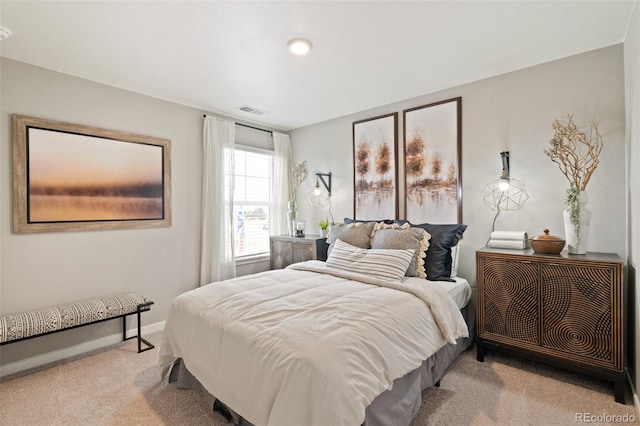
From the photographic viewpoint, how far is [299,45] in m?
2.34

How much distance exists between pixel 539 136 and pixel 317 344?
8.66 ft

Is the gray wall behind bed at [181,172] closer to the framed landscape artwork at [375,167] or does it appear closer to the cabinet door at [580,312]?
the framed landscape artwork at [375,167]

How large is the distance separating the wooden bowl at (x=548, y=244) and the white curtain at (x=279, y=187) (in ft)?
10.3

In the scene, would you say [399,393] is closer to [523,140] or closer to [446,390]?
[446,390]

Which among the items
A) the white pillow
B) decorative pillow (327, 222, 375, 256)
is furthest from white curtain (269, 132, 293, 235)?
the white pillow

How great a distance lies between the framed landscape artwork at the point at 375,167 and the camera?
12.1 feet

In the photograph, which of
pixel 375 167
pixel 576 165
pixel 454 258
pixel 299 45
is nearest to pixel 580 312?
pixel 454 258

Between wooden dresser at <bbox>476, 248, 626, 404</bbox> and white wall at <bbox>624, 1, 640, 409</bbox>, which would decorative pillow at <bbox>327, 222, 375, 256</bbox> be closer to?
wooden dresser at <bbox>476, 248, 626, 404</bbox>

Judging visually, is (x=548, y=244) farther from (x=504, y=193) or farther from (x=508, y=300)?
(x=504, y=193)

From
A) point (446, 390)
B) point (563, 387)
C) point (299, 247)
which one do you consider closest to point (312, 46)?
point (299, 247)

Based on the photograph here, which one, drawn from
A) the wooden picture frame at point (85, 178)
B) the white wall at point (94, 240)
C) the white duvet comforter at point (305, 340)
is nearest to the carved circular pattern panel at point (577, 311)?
the white duvet comforter at point (305, 340)

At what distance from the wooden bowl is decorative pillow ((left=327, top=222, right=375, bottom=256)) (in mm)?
1377

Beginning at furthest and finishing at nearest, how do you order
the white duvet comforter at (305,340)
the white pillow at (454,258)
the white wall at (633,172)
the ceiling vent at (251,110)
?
the ceiling vent at (251,110) → the white pillow at (454,258) → the white wall at (633,172) → the white duvet comforter at (305,340)

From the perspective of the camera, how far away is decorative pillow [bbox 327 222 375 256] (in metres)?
3.14
